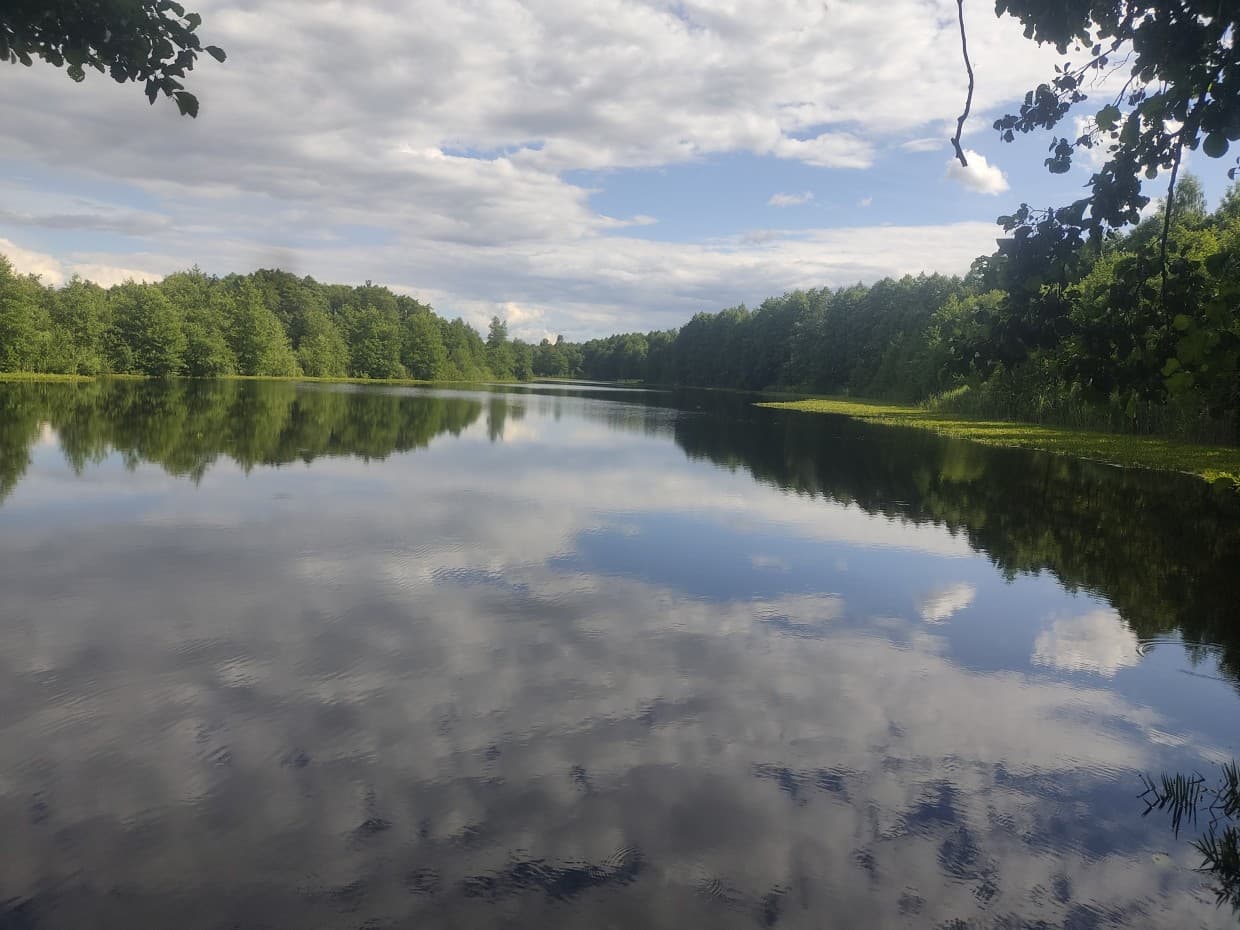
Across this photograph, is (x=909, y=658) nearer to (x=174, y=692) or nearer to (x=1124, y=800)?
(x=1124, y=800)

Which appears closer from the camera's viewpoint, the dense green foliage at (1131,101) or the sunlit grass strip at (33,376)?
the dense green foliage at (1131,101)

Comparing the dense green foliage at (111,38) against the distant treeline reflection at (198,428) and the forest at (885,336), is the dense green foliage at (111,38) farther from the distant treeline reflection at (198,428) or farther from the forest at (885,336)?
the distant treeline reflection at (198,428)

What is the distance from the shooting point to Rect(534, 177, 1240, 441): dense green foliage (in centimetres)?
488

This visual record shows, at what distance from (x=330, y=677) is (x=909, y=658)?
607cm

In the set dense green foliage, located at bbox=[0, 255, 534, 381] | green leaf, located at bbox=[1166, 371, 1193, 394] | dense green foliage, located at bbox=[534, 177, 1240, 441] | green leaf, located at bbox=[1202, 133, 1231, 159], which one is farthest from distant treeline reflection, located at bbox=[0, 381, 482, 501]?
dense green foliage, located at bbox=[0, 255, 534, 381]

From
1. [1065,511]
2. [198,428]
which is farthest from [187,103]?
[198,428]

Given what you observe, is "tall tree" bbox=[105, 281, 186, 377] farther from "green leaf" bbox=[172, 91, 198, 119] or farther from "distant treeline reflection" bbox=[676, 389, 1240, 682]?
"green leaf" bbox=[172, 91, 198, 119]

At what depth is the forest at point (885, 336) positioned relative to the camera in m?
5.35

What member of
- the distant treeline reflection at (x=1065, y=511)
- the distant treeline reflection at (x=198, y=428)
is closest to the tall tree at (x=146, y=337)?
the distant treeline reflection at (x=198, y=428)

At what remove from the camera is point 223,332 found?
9769cm

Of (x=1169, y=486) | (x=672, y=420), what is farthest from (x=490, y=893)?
(x=672, y=420)

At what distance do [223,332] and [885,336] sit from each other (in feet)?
268

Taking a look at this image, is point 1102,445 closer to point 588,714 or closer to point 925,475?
point 925,475

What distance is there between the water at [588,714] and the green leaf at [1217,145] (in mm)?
4475
